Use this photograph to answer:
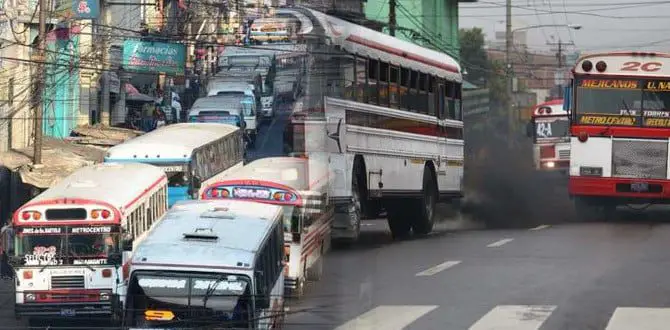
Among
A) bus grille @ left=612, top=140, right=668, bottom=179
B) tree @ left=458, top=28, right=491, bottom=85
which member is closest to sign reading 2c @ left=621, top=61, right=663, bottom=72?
bus grille @ left=612, top=140, right=668, bottom=179

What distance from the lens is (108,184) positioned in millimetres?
18438

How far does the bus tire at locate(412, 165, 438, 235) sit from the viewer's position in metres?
24.0

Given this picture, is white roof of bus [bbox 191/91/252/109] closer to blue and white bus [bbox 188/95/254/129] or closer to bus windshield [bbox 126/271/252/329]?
blue and white bus [bbox 188/95/254/129]

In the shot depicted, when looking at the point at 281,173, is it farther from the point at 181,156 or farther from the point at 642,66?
the point at 642,66

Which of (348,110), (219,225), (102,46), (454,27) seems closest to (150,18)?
(102,46)

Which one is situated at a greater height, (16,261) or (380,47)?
(380,47)

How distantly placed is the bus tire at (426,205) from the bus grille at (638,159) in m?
3.95

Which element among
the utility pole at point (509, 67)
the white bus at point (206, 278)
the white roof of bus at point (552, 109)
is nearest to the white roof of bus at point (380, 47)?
the white bus at point (206, 278)

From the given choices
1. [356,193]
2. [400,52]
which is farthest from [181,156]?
[356,193]

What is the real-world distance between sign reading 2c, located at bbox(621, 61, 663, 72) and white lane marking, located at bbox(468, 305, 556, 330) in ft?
38.0

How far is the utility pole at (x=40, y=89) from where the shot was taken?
84.4ft

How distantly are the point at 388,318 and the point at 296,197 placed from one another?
3212 millimetres

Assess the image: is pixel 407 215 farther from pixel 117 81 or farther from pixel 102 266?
pixel 117 81

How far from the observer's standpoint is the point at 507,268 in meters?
18.2
